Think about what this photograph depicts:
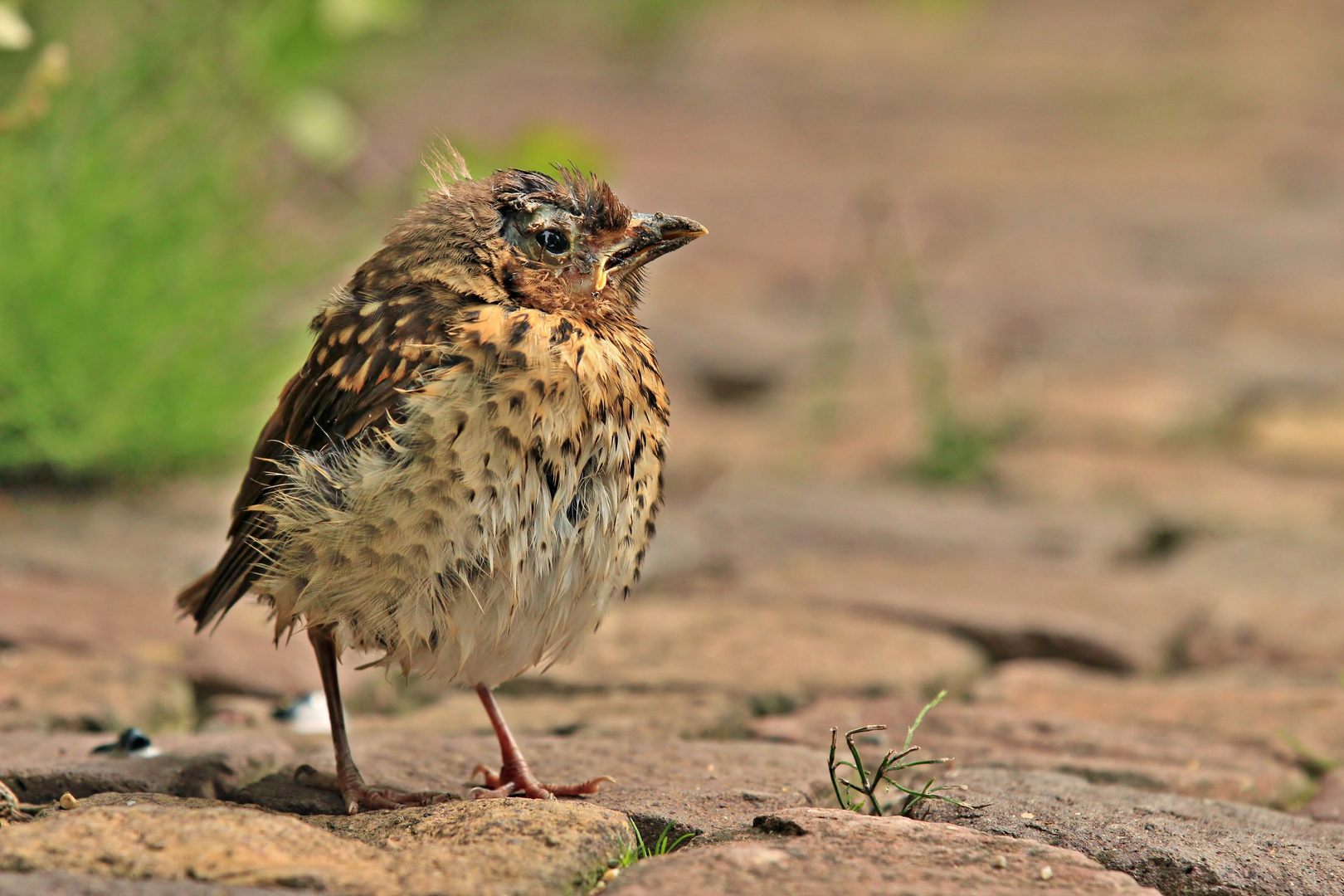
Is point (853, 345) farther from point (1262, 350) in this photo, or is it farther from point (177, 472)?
point (177, 472)

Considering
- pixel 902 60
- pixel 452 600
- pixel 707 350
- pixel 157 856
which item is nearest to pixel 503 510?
pixel 452 600

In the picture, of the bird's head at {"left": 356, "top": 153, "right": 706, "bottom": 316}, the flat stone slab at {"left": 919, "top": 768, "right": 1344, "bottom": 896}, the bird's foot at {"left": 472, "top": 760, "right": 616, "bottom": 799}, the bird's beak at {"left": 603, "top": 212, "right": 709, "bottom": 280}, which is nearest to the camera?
the flat stone slab at {"left": 919, "top": 768, "right": 1344, "bottom": 896}

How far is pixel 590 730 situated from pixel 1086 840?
124cm

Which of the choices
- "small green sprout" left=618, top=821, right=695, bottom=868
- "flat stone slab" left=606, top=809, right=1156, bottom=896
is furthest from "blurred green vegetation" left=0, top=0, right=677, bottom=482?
"flat stone slab" left=606, top=809, right=1156, bottom=896

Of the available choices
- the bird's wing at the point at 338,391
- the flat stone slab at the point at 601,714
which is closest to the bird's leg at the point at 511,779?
the flat stone slab at the point at 601,714

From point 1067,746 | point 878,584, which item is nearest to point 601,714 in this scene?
point 1067,746

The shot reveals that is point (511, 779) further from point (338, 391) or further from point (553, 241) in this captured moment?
→ point (553, 241)

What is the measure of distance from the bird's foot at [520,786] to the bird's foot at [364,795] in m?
0.09

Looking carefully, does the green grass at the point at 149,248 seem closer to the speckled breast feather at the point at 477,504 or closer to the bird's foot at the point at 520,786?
the speckled breast feather at the point at 477,504

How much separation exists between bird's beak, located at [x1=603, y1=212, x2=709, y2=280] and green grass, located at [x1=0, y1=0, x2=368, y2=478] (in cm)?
218

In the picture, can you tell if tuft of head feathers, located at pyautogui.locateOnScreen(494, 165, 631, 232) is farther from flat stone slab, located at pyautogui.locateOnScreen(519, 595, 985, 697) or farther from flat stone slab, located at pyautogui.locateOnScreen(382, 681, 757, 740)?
flat stone slab, located at pyautogui.locateOnScreen(519, 595, 985, 697)

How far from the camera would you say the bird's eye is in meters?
2.99

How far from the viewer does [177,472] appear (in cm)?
520

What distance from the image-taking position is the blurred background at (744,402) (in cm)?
392
